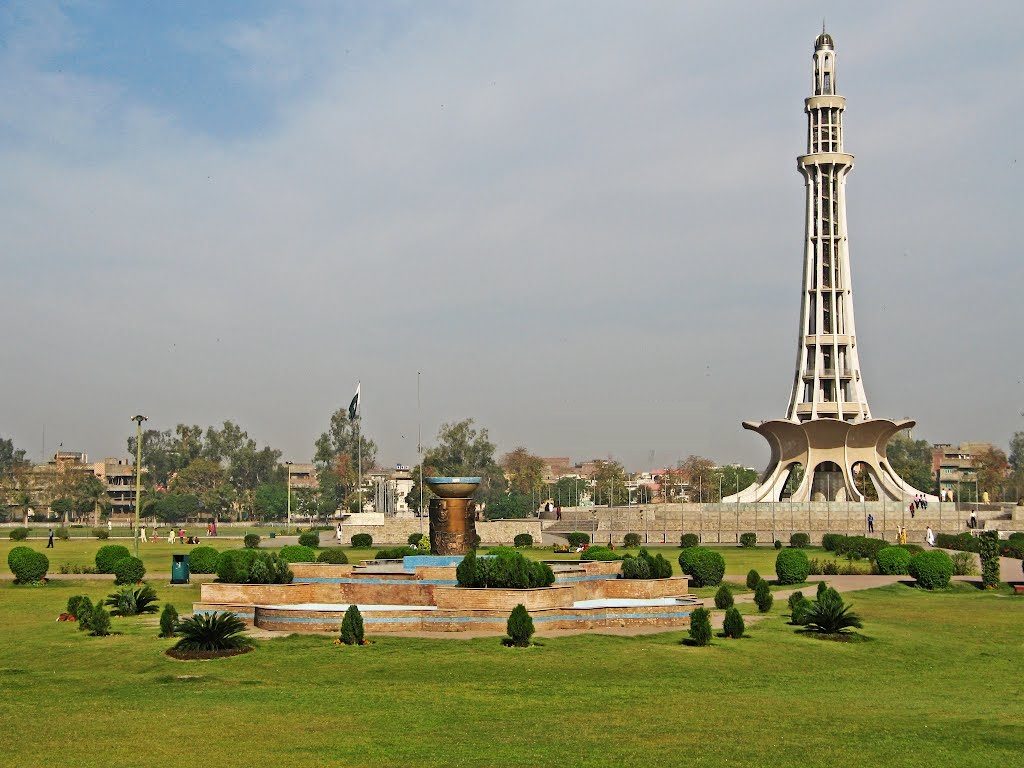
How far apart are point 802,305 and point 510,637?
181ft

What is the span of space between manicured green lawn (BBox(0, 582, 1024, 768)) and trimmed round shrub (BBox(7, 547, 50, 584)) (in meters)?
7.65

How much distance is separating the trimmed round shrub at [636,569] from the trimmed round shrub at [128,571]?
499 inches

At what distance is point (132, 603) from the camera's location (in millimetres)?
24938

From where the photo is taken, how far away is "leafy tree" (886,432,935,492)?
116438 millimetres

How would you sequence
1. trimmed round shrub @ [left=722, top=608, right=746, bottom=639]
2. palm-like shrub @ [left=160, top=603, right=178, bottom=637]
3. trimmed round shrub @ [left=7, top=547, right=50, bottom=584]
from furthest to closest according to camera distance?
1. trimmed round shrub @ [left=7, top=547, right=50, bottom=584]
2. trimmed round shrub @ [left=722, top=608, right=746, bottom=639]
3. palm-like shrub @ [left=160, top=603, right=178, bottom=637]

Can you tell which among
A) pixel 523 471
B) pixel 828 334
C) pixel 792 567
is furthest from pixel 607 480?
pixel 792 567

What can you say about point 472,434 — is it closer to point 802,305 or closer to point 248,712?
point 802,305

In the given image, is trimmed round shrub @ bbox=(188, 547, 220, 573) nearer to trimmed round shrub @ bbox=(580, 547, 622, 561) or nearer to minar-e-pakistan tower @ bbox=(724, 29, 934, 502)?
trimmed round shrub @ bbox=(580, 547, 622, 561)

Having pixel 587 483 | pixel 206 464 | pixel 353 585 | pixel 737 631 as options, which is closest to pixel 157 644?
pixel 353 585

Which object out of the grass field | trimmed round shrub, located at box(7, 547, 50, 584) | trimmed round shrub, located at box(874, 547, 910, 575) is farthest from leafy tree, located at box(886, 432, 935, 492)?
trimmed round shrub, located at box(7, 547, 50, 584)

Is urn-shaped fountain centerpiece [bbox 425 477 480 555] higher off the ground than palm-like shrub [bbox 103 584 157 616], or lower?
higher

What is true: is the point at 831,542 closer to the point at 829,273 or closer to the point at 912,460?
the point at 829,273

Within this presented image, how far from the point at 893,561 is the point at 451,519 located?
42.5 feet

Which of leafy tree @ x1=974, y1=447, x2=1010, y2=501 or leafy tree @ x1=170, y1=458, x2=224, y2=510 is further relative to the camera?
leafy tree @ x1=974, y1=447, x2=1010, y2=501
